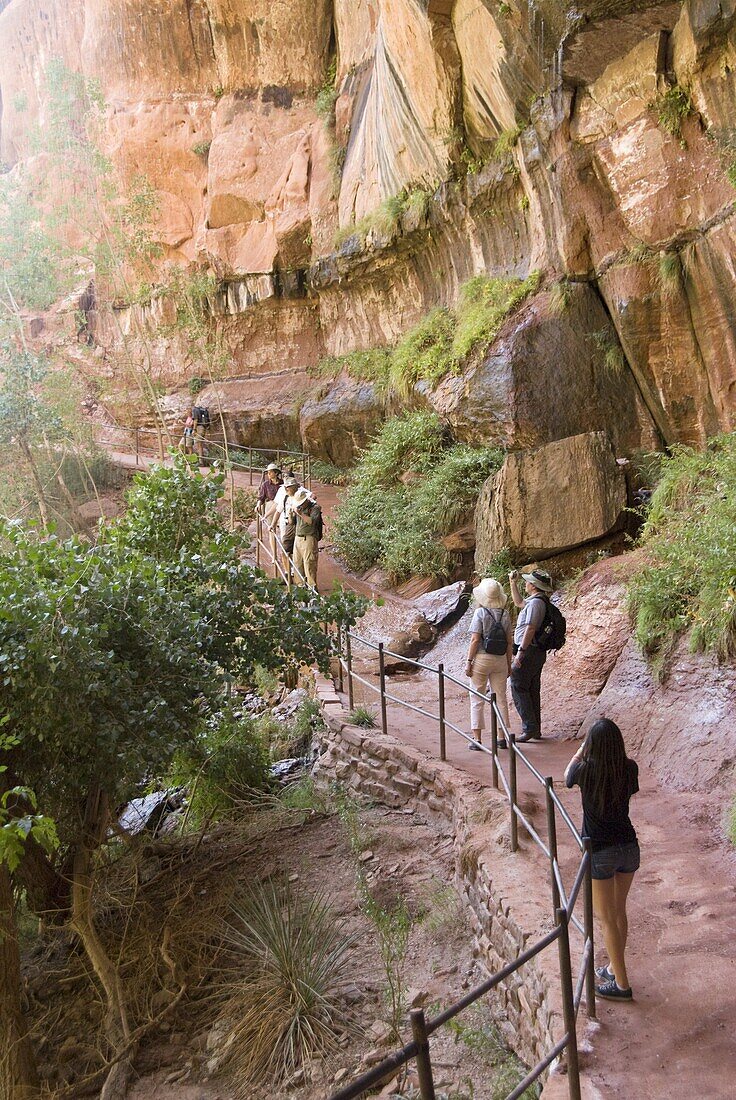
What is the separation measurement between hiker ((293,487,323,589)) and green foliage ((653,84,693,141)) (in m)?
6.82

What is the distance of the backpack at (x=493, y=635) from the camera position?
7.35 m

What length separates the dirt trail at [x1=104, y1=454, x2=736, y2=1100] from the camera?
11.4ft

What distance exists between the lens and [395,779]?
7945mm

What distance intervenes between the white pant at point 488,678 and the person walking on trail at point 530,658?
0.15 m

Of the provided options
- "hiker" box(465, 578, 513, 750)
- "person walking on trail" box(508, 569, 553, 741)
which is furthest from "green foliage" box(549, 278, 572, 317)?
"hiker" box(465, 578, 513, 750)

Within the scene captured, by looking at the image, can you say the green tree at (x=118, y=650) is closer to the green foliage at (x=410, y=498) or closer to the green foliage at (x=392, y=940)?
the green foliage at (x=392, y=940)

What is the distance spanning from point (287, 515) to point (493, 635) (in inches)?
224

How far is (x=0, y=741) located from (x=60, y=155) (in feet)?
62.3

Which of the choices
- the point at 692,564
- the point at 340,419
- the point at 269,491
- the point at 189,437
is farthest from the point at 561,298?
the point at 189,437

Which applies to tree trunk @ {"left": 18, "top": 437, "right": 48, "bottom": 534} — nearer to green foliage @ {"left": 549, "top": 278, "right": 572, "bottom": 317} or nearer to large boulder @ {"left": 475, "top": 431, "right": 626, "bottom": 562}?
large boulder @ {"left": 475, "top": 431, "right": 626, "bottom": 562}

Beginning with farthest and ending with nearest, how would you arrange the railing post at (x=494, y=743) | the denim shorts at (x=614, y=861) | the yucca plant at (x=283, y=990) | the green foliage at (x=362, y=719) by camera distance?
the green foliage at (x=362, y=719) < the railing post at (x=494, y=743) < the yucca plant at (x=283, y=990) < the denim shorts at (x=614, y=861)

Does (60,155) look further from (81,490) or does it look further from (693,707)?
(693,707)

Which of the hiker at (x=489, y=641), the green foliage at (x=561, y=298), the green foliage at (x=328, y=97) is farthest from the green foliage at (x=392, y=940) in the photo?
the green foliage at (x=328, y=97)

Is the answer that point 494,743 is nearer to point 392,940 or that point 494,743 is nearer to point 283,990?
point 392,940
